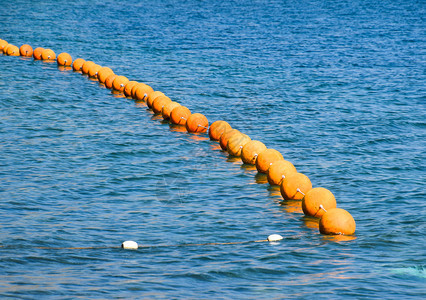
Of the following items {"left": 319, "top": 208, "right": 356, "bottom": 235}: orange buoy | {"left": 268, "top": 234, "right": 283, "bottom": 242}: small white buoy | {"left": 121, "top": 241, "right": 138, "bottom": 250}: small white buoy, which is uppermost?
{"left": 319, "top": 208, "right": 356, "bottom": 235}: orange buoy

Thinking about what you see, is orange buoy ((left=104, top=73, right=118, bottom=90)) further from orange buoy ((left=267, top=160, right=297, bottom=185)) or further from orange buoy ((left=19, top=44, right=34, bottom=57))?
orange buoy ((left=267, top=160, right=297, bottom=185))

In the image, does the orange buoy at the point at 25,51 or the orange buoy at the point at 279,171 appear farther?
the orange buoy at the point at 25,51

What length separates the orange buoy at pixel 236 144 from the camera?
22.0 meters

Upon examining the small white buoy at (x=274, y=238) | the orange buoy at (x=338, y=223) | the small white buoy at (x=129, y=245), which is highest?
the orange buoy at (x=338, y=223)

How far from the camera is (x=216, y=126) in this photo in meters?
23.8

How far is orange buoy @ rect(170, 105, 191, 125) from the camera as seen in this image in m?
26.2

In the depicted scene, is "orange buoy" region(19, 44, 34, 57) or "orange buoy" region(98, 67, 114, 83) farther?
"orange buoy" region(19, 44, 34, 57)

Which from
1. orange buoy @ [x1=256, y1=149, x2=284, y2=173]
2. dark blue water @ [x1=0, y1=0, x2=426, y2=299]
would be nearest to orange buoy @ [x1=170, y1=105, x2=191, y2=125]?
dark blue water @ [x1=0, y1=0, x2=426, y2=299]

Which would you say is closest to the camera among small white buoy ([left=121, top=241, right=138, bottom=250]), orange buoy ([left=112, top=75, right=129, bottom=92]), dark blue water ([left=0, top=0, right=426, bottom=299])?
dark blue water ([left=0, top=0, right=426, bottom=299])

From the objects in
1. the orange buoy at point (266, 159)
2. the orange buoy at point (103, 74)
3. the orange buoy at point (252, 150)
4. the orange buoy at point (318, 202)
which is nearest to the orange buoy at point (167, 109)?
the orange buoy at point (252, 150)

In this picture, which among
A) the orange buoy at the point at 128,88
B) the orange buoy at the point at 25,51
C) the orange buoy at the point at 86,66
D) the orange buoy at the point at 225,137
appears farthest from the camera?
the orange buoy at the point at 25,51

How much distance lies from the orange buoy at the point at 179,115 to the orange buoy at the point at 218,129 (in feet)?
8.12

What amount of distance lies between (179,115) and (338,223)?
40.0ft

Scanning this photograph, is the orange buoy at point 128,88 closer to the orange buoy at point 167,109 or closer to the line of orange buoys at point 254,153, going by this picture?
the line of orange buoys at point 254,153
